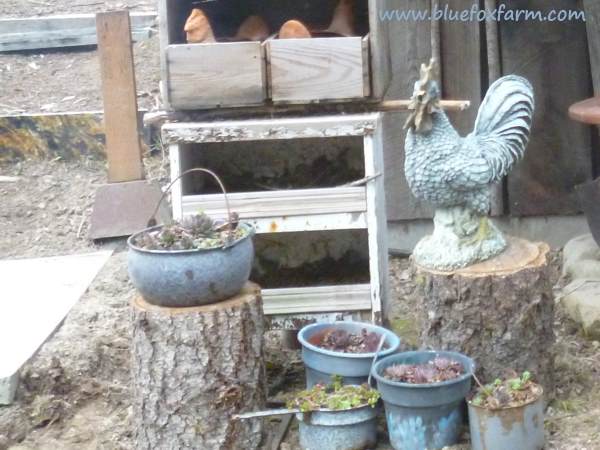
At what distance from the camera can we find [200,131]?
3729 millimetres

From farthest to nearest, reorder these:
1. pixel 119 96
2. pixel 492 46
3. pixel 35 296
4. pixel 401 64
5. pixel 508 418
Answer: pixel 119 96, pixel 401 64, pixel 492 46, pixel 35 296, pixel 508 418

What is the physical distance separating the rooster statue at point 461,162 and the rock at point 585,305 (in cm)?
91

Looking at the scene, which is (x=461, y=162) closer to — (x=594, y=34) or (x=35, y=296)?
(x=594, y=34)

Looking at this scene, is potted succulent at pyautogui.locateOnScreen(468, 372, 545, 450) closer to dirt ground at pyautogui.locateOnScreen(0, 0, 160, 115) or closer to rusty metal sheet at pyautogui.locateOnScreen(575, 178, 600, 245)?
rusty metal sheet at pyautogui.locateOnScreen(575, 178, 600, 245)

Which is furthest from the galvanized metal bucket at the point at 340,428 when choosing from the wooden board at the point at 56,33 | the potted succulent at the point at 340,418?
the wooden board at the point at 56,33

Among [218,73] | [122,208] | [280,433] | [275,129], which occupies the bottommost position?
[280,433]

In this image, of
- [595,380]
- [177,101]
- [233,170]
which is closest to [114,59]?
[233,170]

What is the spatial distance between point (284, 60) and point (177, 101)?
43 centimetres

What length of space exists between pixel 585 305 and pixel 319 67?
1.53 meters

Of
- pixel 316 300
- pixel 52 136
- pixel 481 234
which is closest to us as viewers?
pixel 481 234

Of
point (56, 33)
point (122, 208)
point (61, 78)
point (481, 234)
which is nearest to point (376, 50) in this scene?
point (481, 234)

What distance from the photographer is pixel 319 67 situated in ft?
12.3

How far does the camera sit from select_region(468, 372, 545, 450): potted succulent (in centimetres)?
311

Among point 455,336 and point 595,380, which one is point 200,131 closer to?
point 455,336
